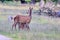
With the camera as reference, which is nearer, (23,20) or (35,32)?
(35,32)

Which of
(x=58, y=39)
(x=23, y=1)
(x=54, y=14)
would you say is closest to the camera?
(x=58, y=39)

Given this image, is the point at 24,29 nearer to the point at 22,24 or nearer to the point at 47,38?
the point at 22,24

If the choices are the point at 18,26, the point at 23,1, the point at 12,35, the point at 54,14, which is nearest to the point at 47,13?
the point at 54,14

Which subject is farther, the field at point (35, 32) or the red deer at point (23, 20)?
the red deer at point (23, 20)

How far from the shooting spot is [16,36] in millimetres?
13961

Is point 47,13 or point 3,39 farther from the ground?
point 3,39

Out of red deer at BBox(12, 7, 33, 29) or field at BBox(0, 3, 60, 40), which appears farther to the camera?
red deer at BBox(12, 7, 33, 29)

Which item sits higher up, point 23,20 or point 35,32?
point 23,20

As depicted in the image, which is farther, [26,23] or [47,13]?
[47,13]

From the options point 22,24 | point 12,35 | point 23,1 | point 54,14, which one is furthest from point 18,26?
point 23,1

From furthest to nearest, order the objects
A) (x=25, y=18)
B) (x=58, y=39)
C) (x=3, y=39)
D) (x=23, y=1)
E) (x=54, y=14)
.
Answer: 1. (x=23, y=1)
2. (x=54, y=14)
3. (x=25, y=18)
4. (x=58, y=39)
5. (x=3, y=39)

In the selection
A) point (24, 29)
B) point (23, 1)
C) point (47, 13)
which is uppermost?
point (24, 29)

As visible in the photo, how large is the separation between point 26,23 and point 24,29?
39cm

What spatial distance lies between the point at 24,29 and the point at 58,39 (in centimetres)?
346
